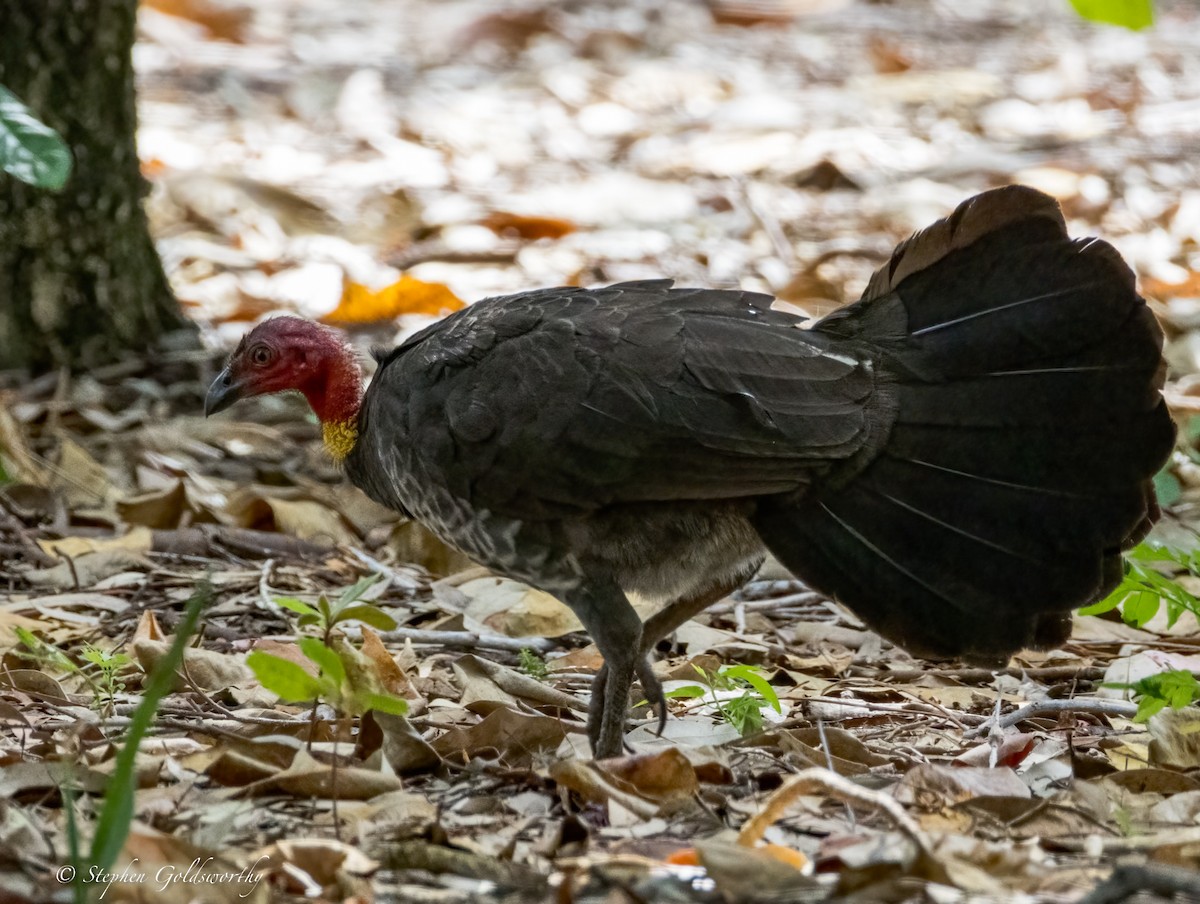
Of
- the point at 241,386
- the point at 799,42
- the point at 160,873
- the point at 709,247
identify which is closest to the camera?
the point at 160,873

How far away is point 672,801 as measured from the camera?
10.4ft

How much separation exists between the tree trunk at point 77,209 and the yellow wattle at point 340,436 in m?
2.12

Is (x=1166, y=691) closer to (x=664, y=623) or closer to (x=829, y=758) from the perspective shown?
(x=829, y=758)

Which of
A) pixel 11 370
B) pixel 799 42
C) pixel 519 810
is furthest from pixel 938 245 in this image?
pixel 799 42

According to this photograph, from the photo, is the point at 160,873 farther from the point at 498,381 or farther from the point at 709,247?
the point at 709,247

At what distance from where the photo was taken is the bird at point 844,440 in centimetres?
336

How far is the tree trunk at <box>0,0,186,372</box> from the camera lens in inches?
227

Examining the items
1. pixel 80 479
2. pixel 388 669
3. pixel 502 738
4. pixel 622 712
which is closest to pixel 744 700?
pixel 622 712

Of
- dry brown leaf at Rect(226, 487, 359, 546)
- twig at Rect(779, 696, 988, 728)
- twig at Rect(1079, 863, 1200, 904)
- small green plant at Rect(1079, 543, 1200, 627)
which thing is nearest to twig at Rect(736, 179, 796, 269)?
dry brown leaf at Rect(226, 487, 359, 546)

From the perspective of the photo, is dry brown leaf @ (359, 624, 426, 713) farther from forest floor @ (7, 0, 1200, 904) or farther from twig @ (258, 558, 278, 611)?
twig @ (258, 558, 278, 611)

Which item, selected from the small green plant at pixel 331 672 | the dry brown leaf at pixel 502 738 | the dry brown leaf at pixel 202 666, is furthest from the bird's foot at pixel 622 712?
the dry brown leaf at pixel 202 666

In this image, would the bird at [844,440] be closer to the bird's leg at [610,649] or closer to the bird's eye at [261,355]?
the bird's leg at [610,649]

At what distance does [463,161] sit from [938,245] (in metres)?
5.84

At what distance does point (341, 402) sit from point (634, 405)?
3.59 feet
